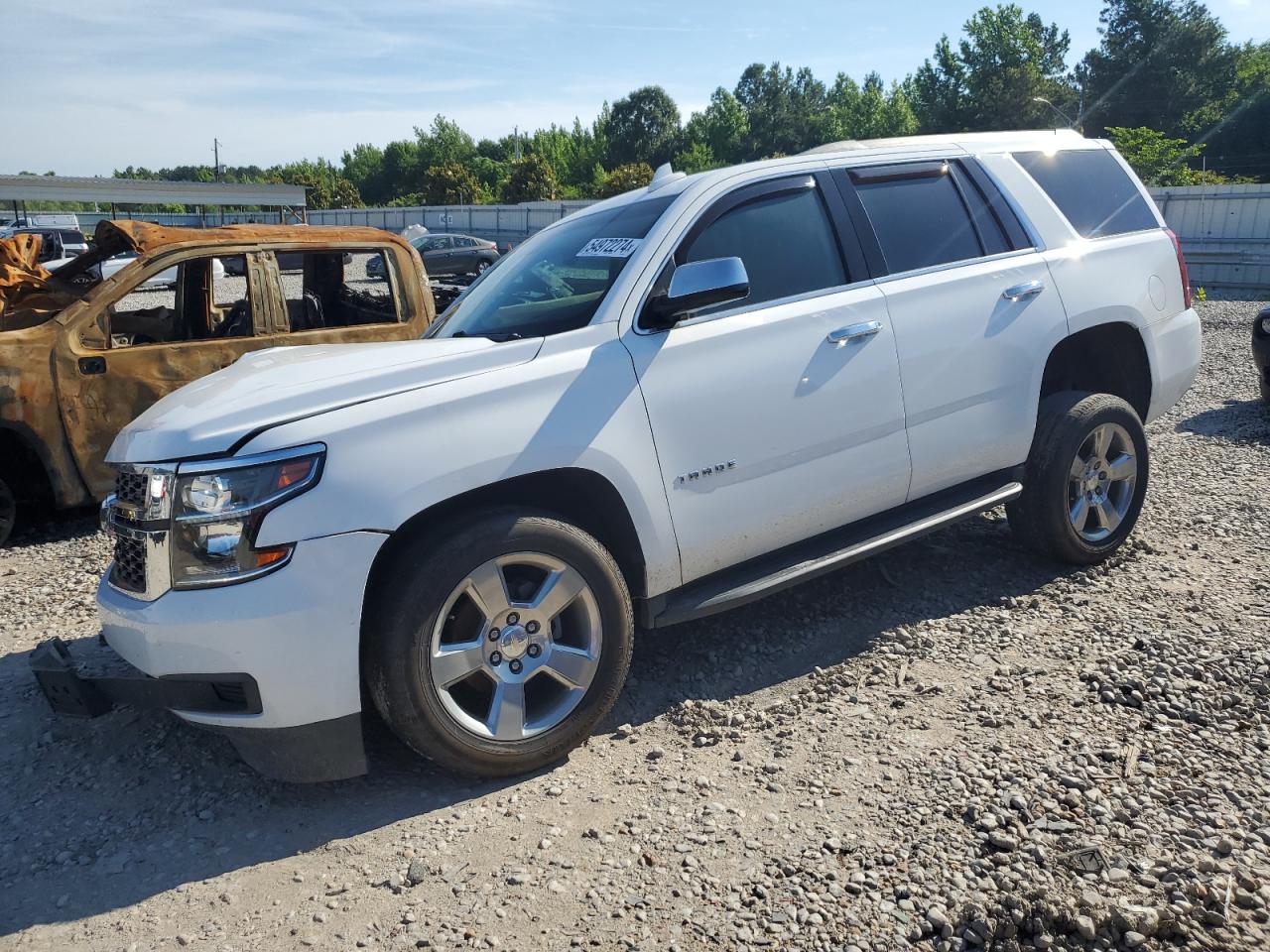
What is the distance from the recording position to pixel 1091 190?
16.0 ft

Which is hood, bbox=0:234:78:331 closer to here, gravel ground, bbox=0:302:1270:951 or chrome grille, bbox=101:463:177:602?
gravel ground, bbox=0:302:1270:951

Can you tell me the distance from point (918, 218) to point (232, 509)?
3.06 m

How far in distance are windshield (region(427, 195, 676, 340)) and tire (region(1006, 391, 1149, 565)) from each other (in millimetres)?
2132

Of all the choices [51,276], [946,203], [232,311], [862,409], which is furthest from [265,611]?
[51,276]

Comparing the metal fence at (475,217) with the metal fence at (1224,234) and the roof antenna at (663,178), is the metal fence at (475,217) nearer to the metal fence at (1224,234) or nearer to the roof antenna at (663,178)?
the metal fence at (1224,234)

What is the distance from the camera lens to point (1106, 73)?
239 ft

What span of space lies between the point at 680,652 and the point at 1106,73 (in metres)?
82.7

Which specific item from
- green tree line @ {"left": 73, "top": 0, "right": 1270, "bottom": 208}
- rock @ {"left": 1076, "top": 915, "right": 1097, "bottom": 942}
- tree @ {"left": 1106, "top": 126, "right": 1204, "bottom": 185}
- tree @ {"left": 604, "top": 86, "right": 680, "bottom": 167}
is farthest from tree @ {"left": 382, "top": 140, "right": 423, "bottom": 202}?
rock @ {"left": 1076, "top": 915, "right": 1097, "bottom": 942}

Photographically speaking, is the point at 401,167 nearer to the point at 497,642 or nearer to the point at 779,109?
the point at 779,109

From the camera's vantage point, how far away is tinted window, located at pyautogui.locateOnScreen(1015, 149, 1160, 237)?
187 inches

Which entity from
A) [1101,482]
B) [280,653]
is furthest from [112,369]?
[1101,482]

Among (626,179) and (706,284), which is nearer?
(706,284)

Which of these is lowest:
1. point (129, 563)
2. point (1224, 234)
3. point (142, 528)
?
point (129, 563)

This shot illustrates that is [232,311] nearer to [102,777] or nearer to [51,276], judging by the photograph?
[51,276]
